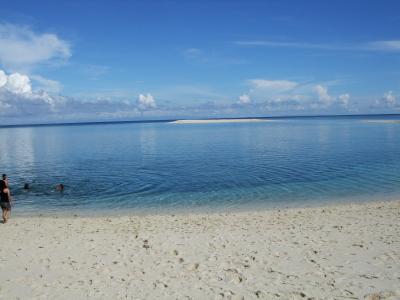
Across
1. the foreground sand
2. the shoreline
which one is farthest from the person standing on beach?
the shoreline

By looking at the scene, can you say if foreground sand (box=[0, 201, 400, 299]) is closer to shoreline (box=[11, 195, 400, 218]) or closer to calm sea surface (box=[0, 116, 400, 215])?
shoreline (box=[11, 195, 400, 218])

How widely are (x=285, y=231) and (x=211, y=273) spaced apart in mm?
5441

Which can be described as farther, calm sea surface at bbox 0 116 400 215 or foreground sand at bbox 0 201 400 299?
calm sea surface at bbox 0 116 400 215

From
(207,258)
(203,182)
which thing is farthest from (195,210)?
(207,258)

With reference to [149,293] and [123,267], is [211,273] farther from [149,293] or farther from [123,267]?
[123,267]

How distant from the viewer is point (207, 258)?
12.2m

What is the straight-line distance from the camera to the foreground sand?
984 centimetres

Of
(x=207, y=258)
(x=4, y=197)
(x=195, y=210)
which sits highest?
(x=4, y=197)

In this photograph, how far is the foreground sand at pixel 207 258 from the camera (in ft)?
32.3

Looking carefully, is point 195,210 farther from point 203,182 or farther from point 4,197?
point 4,197

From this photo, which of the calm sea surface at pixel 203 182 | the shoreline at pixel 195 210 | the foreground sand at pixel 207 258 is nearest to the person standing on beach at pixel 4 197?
the foreground sand at pixel 207 258

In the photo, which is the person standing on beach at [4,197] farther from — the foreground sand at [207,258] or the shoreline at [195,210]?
the shoreline at [195,210]

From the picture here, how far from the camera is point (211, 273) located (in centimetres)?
1088

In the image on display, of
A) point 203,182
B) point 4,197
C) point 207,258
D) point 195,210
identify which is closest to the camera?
point 207,258
